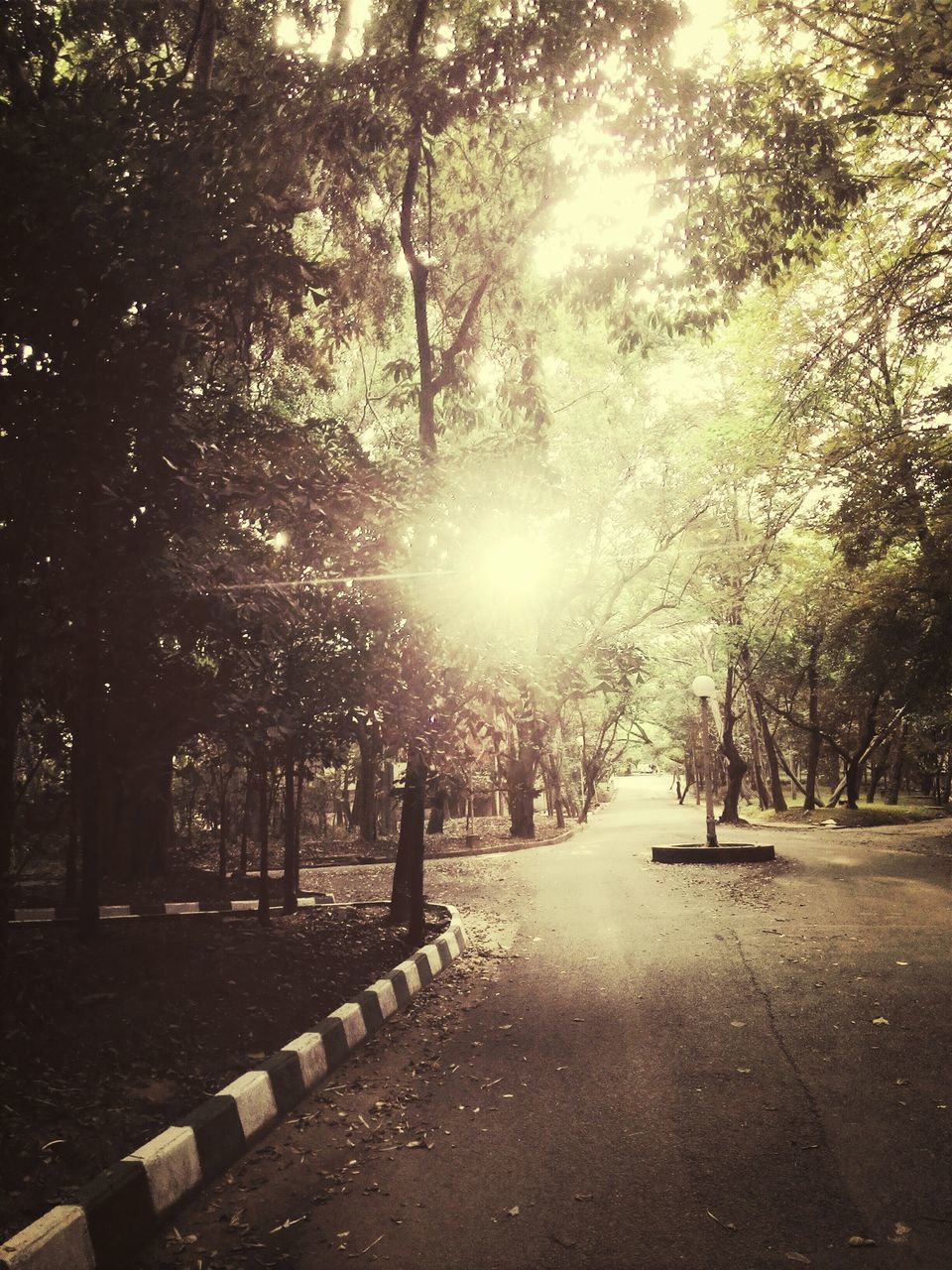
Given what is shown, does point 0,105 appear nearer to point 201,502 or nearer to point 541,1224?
point 201,502

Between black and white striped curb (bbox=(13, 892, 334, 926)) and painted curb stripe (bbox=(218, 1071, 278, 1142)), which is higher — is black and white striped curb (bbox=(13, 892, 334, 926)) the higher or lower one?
the higher one

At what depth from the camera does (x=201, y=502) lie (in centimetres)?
574

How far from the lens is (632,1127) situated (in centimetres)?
416

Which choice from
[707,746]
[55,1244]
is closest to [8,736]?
[55,1244]

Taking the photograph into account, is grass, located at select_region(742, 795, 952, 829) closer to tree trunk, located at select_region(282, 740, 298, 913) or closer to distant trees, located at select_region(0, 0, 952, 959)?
distant trees, located at select_region(0, 0, 952, 959)

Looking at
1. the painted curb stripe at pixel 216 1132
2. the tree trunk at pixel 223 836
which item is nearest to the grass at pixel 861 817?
the tree trunk at pixel 223 836

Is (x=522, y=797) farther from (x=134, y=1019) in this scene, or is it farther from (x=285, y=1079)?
(x=285, y=1079)

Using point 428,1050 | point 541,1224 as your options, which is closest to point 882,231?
point 428,1050

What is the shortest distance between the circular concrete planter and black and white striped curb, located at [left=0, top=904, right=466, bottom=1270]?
12690 millimetres

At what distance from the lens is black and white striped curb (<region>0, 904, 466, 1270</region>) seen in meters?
2.78

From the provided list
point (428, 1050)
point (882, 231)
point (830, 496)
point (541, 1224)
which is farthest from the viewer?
point (830, 496)

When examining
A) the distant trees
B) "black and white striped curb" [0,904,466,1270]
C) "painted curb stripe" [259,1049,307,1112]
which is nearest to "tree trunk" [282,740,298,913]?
the distant trees

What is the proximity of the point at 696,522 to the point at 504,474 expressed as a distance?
16922mm

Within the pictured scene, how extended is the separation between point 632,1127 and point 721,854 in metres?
13.8
